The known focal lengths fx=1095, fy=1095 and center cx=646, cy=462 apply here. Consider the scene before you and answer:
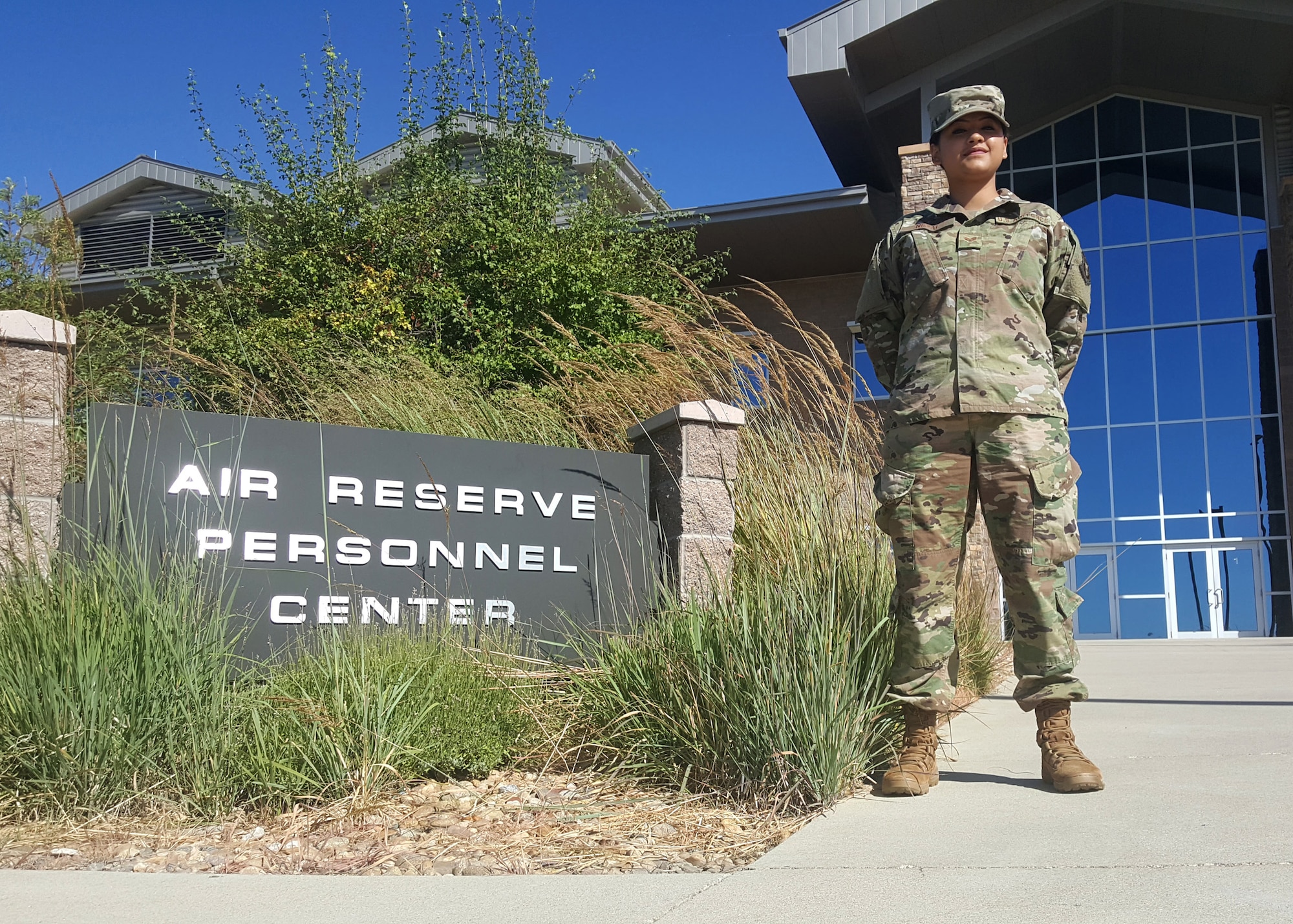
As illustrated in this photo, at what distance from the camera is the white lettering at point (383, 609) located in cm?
411

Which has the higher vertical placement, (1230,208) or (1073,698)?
(1230,208)

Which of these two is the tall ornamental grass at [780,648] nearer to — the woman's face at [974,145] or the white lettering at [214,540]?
the woman's face at [974,145]

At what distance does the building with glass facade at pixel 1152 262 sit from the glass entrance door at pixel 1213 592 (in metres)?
0.03

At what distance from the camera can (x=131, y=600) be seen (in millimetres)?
3199

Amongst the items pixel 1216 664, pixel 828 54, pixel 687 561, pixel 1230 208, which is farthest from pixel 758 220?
pixel 687 561

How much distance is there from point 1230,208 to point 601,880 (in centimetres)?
1902

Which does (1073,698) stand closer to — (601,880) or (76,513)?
(601,880)

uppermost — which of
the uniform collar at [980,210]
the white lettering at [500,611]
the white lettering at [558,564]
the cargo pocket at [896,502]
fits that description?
the uniform collar at [980,210]

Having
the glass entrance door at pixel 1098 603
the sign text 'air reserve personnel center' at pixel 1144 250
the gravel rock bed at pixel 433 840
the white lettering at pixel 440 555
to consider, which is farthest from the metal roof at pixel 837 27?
the gravel rock bed at pixel 433 840

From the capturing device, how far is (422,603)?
423 centimetres

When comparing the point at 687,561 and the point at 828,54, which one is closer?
the point at 687,561

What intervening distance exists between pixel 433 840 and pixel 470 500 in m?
1.87

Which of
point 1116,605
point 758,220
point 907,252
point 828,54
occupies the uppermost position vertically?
point 828,54

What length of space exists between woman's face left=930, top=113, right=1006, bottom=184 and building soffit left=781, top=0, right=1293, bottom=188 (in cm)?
1261
